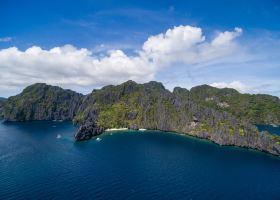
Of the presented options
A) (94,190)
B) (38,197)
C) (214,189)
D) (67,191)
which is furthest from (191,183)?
(38,197)

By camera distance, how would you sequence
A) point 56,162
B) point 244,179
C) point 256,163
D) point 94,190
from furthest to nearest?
1. point 256,163
2. point 56,162
3. point 244,179
4. point 94,190

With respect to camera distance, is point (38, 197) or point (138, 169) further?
point (138, 169)

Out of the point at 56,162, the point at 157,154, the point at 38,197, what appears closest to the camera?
the point at 38,197

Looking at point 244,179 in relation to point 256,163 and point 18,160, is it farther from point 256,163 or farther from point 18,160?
point 18,160

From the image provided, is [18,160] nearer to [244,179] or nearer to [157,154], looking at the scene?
[157,154]

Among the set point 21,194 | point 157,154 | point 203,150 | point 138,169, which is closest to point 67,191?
point 21,194

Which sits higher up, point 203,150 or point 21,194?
point 203,150
